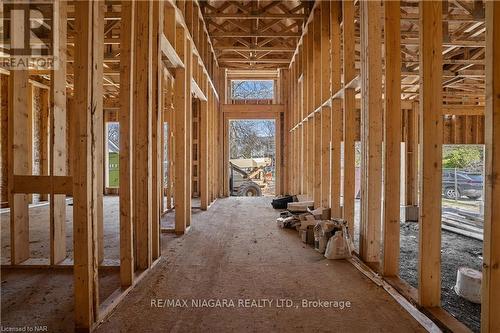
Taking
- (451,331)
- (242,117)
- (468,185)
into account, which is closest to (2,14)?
(242,117)

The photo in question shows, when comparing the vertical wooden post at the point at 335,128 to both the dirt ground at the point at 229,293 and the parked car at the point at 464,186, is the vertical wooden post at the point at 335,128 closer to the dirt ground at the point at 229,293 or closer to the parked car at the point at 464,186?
the dirt ground at the point at 229,293

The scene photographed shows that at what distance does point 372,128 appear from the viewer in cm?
278

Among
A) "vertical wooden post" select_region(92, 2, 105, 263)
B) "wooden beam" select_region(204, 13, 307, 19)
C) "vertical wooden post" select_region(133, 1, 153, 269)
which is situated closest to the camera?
"vertical wooden post" select_region(92, 2, 105, 263)

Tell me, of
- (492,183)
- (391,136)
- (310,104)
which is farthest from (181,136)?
(492,183)

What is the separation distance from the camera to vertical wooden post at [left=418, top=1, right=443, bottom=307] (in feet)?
6.41

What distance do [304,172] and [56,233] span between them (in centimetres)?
497

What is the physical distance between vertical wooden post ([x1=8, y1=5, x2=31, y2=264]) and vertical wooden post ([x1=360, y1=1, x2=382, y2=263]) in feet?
10.4

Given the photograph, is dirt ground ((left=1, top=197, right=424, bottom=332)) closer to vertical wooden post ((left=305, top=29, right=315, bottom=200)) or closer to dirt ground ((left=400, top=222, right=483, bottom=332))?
dirt ground ((left=400, top=222, right=483, bottom=332))

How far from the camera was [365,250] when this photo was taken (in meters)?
2.89

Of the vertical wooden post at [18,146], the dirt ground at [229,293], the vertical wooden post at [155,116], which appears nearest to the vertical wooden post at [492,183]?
the dirt ground at [229,293]

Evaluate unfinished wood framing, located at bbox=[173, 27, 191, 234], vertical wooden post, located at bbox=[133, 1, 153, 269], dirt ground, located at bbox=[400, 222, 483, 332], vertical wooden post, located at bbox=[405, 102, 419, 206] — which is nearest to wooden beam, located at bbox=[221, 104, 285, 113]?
dirt ground, located at bbox=[400, 222, 483, 332]

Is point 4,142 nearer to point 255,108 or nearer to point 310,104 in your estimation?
point 255,108

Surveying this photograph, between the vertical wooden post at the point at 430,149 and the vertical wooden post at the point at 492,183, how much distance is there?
17.1 inches

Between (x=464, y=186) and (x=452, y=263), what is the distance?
35.4 feet
